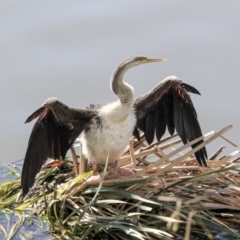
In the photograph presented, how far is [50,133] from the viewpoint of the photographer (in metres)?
6.05

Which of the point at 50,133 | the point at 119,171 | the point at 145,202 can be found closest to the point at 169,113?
the point at 119,171

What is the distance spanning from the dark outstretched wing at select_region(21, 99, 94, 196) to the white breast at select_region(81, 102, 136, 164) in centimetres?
9

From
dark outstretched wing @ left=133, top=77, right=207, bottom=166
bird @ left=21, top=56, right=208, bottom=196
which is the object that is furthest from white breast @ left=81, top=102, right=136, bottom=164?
dark outstretched wing @ left=133, top=77, right=207, bottom=166

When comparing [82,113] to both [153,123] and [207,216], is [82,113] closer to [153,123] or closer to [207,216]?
[153,123]

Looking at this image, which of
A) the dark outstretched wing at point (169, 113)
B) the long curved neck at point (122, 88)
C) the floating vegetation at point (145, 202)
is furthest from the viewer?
the dark outstretched wing at point (169, 113)

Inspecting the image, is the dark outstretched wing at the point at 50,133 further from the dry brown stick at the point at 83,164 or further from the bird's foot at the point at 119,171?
the bird's foot at the point at 119,171

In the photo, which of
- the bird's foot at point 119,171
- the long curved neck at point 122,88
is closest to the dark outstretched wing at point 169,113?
the long curved neck at point 122,88

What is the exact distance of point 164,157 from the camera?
5.83 meters

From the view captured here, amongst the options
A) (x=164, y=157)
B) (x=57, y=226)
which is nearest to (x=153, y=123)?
(x=164, y=157)

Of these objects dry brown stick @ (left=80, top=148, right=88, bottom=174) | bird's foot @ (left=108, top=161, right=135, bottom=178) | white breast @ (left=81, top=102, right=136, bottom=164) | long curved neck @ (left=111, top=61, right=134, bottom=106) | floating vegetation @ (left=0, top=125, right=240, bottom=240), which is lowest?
floating vegetation @ (left=0, top=125, right=240, bottom=240)

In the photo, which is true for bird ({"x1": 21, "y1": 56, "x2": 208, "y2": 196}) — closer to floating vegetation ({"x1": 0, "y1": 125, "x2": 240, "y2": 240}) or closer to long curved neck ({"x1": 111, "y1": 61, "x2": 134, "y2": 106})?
long curved neck ({"x1": 111, "y1": 61, "x2": 134, "y2": 106})

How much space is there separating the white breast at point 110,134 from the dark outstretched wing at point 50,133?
0.30 ft

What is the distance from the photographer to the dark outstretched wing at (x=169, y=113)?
6.28 meters

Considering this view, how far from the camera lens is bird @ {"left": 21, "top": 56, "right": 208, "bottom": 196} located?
235 inches
